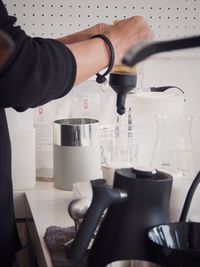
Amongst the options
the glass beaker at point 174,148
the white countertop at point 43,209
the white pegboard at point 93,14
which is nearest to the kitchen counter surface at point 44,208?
the white countertop at point 43,209

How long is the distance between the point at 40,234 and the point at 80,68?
281mm

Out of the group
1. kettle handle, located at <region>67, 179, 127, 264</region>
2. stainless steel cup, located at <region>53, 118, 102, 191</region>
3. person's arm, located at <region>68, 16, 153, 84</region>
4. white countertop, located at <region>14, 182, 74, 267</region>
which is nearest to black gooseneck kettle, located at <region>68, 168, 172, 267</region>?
kettle handle, located at <region>67, 179, 127, 264</region>

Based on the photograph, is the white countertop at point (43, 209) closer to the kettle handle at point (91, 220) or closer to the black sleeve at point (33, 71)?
the kettle handle at point (91, 220)

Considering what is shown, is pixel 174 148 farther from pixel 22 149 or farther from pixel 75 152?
A: pixel 22 149

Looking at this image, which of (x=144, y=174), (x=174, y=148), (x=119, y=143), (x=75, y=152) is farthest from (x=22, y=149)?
(x=144, y=174)

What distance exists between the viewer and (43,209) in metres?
0.91

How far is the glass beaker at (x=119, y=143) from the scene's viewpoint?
3.54 ft

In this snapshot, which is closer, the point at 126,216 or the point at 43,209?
the point at 126,216

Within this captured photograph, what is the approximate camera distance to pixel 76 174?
1.05 m

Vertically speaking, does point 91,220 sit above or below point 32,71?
below

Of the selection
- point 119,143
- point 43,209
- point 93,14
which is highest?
point 93,14

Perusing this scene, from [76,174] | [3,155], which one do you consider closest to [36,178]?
[76,174]

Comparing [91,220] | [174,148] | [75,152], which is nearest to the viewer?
[91,220]

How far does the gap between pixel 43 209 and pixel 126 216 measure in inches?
15.7
